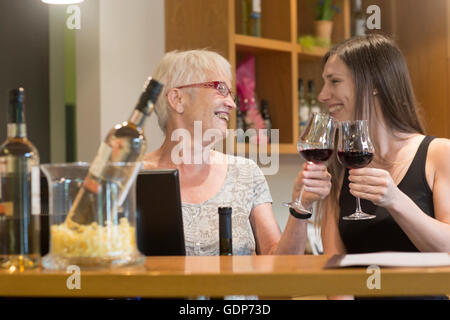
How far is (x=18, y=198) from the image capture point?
98 cm

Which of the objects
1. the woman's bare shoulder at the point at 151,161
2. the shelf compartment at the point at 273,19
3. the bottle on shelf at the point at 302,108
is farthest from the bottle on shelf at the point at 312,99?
the woman's bare shoulder at the point at 151,161

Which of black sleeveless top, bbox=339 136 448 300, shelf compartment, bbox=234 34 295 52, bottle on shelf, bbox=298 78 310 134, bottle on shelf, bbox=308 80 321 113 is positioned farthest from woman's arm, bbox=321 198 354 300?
bottle on shelf, bbox=308 80 321 113

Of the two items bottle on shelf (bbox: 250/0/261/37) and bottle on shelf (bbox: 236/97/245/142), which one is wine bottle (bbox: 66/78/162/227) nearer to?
bottle on shelf (bbox: 236/97/245/142)

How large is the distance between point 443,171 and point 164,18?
1.68 metres

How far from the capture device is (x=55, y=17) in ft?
10.8

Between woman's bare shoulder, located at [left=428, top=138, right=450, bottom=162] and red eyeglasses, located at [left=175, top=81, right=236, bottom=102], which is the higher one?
red eyeglasses, located at [left=175, top=81, right=236, bottom=102]

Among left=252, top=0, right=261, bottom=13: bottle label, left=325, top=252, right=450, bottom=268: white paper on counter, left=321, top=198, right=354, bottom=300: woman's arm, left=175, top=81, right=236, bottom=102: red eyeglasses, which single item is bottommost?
left=321, top=198, right=354, bottom=300: woman's arm

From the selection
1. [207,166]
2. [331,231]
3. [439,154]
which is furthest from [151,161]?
[439,154]

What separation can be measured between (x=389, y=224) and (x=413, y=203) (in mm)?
298

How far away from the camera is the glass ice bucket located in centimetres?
91

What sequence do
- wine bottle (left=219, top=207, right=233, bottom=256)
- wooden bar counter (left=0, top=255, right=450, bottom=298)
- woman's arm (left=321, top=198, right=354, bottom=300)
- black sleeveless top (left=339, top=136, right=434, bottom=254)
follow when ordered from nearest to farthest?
wooden bar counter (left=0, top=255, right=450, bottom=298), wine bottle (left=219, top=207, right=233, bottom=256), black sleeveless top (left=339, top=136, right=434, bottom=254), woman's arm (left=321, top=198, right=354, bottom=300)

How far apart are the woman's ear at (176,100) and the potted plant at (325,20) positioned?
1448mm

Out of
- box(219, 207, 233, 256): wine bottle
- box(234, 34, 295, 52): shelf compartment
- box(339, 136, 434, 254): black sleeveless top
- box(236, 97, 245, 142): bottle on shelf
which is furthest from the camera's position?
box(236, 97, 245, 142): bottle on shelf

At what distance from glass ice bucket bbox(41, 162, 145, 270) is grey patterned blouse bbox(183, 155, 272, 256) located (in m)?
0.84
